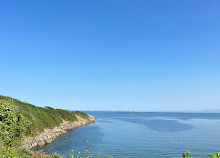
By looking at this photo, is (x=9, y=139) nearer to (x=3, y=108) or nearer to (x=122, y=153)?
(x=3, y=108)

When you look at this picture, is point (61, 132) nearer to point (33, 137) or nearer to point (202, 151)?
point (33, 137)

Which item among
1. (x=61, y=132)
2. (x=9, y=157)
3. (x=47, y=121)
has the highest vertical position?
(x=9, y=157)

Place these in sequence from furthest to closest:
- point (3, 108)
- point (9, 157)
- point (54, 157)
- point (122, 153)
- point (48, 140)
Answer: point (48, 140)
point (122, 153)
point (3, 108)
point (54, 157)
point (9, 157)

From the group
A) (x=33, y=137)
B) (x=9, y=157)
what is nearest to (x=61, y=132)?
(x=33, y=137)

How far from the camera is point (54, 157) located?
1501cm

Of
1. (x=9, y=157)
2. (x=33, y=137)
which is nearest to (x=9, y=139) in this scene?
(x=9, y=157)

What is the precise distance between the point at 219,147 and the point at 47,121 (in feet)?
138

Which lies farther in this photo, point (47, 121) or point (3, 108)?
point (47, 121)

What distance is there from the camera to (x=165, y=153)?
89.7 ft

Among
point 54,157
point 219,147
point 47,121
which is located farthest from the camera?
point 47,121

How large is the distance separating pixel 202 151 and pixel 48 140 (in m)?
31.3

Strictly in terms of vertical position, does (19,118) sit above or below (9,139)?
above

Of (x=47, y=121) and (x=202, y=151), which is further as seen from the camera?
(x=47, y=121)

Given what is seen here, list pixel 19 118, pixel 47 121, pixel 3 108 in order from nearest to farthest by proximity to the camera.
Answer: pixel 3 108 → pixel 19 118 → pixel 47 121
